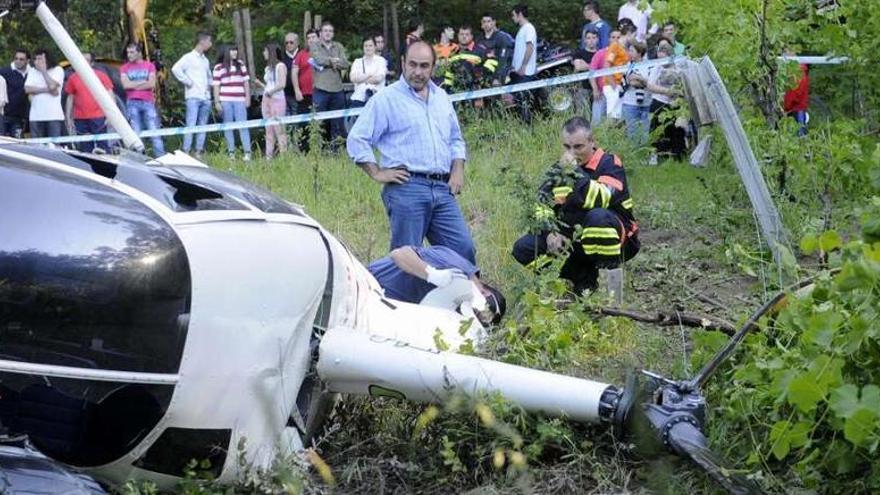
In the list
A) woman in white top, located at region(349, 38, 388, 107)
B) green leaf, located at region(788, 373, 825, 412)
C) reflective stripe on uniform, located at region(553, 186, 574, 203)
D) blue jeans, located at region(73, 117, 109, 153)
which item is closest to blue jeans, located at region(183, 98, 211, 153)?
blue jeans, located at region(73, 117, 109, 153)

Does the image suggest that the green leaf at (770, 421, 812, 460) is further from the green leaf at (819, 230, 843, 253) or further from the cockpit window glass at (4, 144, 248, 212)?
the cockpit window glass at (4, 144, 248, 212)

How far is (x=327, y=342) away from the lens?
577 cm

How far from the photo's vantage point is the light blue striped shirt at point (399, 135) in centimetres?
898

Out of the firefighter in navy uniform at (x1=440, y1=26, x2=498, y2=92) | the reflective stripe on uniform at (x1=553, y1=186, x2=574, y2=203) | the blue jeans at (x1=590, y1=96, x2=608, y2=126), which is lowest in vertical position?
the blue jeans at (x1=590, y1=96, x2=608, y2=126)

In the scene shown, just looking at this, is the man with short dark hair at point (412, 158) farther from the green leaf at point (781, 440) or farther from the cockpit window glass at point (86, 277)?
the green leaf at point (781, 440)

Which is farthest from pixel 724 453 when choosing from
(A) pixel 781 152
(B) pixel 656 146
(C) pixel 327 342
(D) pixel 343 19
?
(D) pixel 343 19

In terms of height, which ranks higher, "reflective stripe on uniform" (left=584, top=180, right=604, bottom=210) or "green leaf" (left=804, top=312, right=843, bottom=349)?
"green leaf" (left=804, top=312, right=843, bottom=349)

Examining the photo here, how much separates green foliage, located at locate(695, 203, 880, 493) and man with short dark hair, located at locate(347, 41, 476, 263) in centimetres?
369

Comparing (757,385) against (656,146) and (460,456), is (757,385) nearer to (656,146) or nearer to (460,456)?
(460,456)

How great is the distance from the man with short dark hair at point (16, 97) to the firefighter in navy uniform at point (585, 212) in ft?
37.5

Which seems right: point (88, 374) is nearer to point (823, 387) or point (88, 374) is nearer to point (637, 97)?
point (823, 387)

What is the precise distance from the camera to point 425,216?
8992 mm

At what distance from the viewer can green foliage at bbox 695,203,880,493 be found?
14.8 feet

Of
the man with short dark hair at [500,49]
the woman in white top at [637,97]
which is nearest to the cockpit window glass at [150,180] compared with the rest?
the woman in white top at [637,97]
